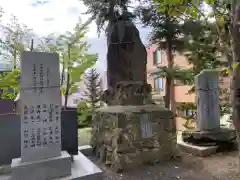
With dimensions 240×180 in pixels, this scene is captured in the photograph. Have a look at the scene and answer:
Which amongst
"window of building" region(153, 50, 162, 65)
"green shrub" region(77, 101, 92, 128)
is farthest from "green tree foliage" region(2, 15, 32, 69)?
"window of building" region(153, 50, 162, 65)

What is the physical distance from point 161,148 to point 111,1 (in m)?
4.57

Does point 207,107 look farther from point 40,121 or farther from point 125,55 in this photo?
point 40,121

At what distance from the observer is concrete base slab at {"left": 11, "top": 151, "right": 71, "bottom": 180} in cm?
238

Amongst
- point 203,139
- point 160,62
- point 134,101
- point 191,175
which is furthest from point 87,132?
point 160,62

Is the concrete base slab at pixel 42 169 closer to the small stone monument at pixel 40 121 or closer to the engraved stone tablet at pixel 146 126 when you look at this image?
the small stone monument at pixel 40 121

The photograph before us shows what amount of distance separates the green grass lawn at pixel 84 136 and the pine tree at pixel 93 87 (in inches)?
77.0

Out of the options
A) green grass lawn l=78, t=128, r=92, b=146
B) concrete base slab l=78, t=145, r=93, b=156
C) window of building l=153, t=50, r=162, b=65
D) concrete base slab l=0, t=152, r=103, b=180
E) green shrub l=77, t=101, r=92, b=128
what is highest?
window of building l=153, t=50, r=162, b=65

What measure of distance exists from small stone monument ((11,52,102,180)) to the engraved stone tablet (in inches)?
55.4

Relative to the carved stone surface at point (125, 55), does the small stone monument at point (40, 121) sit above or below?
below

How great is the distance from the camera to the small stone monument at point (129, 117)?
340 cm

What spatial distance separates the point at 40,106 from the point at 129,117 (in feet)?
4.97

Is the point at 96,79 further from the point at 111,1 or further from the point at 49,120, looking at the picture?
the point at 49,120

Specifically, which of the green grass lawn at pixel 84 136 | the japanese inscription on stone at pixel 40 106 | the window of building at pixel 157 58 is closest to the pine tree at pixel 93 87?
the green grass lawn at pixel 84 136

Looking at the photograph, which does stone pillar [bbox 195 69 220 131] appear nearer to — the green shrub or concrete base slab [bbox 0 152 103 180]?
concrete base slab [bbox 0 152 103 180]
